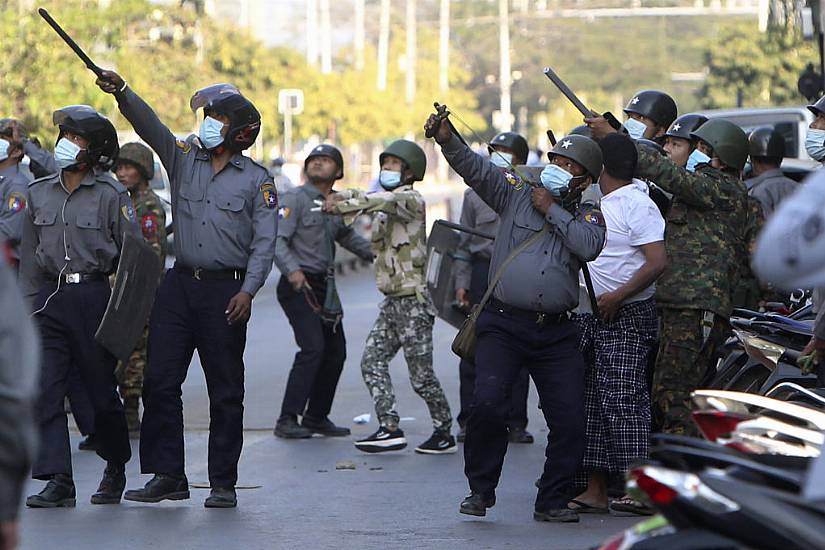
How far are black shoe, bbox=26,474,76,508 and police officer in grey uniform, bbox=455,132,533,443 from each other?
3.12 m

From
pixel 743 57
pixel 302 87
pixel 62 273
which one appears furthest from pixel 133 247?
pixel 302 87

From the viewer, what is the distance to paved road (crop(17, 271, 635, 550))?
7301 mm

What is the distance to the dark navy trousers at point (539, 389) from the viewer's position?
7504mm

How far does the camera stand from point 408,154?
1032 cm

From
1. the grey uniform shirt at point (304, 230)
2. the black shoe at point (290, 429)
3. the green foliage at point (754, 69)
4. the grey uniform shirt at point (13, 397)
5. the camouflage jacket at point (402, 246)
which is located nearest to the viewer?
the grey uniform shirt at point (13, 397)

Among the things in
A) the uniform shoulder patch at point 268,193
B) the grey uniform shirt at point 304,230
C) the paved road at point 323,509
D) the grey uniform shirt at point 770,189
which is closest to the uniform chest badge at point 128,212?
the uniform shoulder patch at point 268,193

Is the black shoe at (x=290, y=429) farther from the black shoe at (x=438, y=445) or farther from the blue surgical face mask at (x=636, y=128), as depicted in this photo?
the blue surgical face mask at (x=636, y=128)

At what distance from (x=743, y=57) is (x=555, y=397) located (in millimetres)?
40497

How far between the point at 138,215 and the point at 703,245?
3.84m

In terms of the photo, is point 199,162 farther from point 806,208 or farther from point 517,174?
point 806,208

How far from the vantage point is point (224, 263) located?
8.07m

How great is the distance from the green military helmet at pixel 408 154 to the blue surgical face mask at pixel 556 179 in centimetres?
272

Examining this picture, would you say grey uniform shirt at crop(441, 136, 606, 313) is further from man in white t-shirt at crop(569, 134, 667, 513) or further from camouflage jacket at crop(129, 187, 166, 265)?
camouflage jacket at crop(129, 187, 166, 265)

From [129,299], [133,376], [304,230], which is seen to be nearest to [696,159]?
[129,299]
